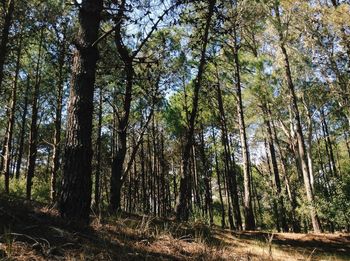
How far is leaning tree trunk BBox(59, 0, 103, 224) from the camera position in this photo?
4828 mm

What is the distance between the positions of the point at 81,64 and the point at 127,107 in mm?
4904

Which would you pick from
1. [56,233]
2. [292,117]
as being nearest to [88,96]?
[56,233]

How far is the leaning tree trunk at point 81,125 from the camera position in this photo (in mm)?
4828

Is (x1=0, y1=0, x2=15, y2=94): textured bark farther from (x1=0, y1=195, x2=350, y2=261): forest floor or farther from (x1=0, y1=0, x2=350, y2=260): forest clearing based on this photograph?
(x1=0, y1=195, x2=350, y2=261): forest floor

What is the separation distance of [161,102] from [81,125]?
12.6 m

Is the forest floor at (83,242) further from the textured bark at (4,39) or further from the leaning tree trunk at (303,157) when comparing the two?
the leaning tree trunk at (303,157)

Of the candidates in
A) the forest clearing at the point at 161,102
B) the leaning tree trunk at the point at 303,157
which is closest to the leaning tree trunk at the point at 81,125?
the forest clearing at the point at 161,102

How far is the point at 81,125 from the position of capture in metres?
5.11

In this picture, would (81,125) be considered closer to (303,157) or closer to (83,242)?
(83,242)

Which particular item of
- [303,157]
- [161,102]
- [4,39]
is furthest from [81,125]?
[303,157]

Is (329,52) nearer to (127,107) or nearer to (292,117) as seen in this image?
(292,117)

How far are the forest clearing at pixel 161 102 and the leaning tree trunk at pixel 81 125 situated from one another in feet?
0.06

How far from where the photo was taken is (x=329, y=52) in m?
18.3

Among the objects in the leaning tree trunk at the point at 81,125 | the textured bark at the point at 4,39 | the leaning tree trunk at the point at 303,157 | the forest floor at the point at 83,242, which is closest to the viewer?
the forest floor at the point at 83,242
